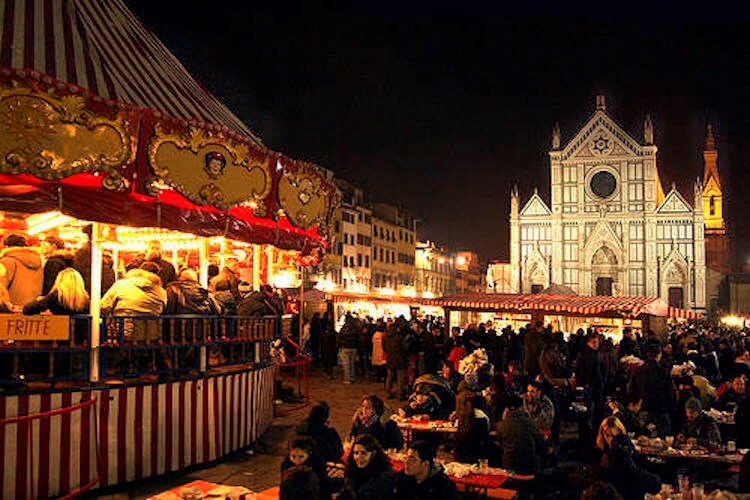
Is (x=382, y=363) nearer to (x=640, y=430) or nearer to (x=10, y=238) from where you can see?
(x=640, y=430)

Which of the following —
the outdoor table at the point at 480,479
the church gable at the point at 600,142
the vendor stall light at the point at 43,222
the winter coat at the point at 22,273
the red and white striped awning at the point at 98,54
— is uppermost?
the church gable at the point at 600,142

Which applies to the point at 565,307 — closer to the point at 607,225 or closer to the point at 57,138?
the point at 57,138

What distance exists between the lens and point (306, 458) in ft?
19.9

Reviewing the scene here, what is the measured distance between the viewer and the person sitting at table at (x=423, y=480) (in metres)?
5.75

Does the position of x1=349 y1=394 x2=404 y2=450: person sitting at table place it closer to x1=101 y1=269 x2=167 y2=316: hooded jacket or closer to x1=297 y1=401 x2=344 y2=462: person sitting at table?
x1=297 y1=401 x2=344 y2=462: person sitting at table

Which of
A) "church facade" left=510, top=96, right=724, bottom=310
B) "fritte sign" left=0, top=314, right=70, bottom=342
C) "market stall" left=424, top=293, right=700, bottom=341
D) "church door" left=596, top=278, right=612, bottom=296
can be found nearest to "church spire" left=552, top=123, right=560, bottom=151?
"church facade" left=510, top=96, right=724, bottom=310

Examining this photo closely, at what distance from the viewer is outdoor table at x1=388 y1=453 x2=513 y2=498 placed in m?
7.23

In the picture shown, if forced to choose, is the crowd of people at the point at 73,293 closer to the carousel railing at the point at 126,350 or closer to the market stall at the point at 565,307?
the carousel railing at the point at 126,350

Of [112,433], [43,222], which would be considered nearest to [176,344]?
[112,433]

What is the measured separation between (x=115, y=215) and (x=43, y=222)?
3.99 m

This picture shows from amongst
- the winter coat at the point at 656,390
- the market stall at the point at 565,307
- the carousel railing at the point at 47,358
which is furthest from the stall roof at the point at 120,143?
the market stall at the point at 565,307

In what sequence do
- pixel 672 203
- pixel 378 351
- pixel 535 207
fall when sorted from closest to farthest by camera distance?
pixel 378 351
pixel 672 203
pixel 535 207

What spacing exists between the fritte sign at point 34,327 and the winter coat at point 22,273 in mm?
1521

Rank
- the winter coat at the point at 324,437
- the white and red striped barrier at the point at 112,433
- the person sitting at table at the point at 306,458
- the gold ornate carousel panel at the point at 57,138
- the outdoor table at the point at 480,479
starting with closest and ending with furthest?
1. the person sitting at table at the point at 306,458
2. the gold ornate carousel panel at the point at 57,138
3. the outdoor table at the point at 480,479
4. the winter coat at the point at 324,437
5. the white and red striped barrier at the point at 112,433
